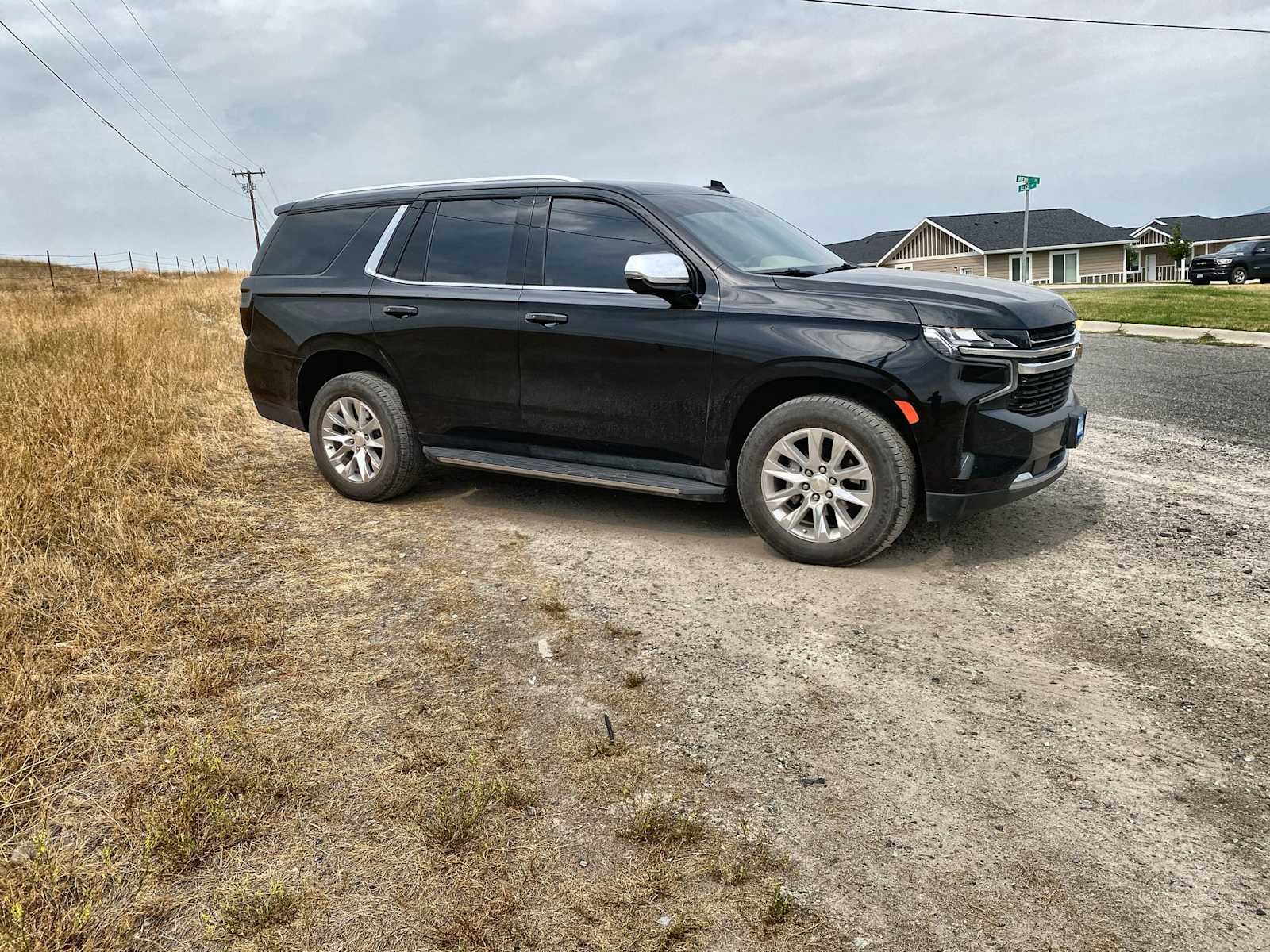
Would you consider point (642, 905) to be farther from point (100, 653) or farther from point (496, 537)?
point (496, 537)

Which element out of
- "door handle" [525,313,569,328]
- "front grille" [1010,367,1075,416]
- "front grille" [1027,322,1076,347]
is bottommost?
"front grille" [1010,367,1075,416]

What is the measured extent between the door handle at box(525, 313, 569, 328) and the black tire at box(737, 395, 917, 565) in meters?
1.23

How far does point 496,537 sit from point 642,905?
3.19 m

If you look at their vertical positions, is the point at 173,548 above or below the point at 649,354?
below

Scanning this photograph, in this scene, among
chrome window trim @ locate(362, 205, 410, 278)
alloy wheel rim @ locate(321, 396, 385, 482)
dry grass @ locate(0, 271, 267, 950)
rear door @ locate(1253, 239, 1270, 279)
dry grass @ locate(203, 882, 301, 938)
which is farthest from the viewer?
rear door @ locate(1253, 239, 1270, 279)

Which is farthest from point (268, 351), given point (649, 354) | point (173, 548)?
point (649, 354)

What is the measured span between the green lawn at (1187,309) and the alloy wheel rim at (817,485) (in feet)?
43.9

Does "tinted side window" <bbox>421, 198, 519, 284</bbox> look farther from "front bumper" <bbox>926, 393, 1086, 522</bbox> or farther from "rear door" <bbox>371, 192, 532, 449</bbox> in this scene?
"front bumper" <bbox>926, 393, 1086, 522</bbox>

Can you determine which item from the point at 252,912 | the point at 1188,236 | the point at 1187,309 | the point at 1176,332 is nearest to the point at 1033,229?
the point at 1188,236

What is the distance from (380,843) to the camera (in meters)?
2.73

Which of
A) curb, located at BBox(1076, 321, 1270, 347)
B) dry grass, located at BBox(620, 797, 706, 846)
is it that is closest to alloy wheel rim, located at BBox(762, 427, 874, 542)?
dry grass, located at BBox(620, 797, 706, 846)

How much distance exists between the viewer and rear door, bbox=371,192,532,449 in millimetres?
5492

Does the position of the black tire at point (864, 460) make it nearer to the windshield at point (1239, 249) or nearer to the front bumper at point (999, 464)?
the front bumper at point (999, 464)

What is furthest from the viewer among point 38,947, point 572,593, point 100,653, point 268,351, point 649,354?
point 268,351
